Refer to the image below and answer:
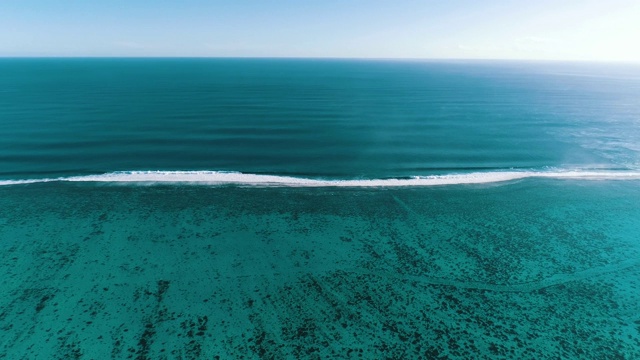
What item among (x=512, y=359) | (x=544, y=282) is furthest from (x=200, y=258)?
(x=544, y=282)

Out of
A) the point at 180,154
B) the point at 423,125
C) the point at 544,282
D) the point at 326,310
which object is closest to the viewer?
the point at 326,310

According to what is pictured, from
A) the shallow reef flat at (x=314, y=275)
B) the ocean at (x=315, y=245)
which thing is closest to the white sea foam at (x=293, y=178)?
the ocean at (x=315, y=245)

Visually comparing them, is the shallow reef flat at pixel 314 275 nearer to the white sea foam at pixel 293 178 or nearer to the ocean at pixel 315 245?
the ocean at pixel 315 245

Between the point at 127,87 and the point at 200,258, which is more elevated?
the point at 127,87

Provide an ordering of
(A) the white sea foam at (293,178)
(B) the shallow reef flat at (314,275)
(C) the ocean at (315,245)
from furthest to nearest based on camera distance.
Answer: (A) the white sea foam at (293,178) < (C) the ocean at (315,245) < (B) the shallow reef flat at (314,275)

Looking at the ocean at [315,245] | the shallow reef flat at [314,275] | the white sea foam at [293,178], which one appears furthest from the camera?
the white sea foam at [293,178]

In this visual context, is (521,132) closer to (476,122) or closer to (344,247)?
(476,122)

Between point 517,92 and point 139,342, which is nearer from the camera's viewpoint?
point 139,342
